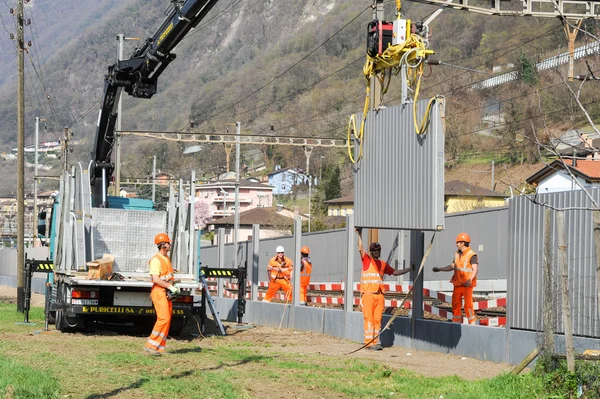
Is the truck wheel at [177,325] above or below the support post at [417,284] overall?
below

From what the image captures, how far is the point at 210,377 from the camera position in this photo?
11391mm

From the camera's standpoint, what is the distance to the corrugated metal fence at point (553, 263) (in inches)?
455

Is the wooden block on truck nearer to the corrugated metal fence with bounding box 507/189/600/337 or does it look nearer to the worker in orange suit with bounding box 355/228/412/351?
the worker in orange suit with bounding box 355/228/412/351

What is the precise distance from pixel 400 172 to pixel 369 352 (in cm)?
292

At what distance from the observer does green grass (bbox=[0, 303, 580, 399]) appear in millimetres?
10188

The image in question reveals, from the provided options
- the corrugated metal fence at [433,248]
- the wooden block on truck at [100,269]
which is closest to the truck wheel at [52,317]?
the wooden block on truck at [100,269]

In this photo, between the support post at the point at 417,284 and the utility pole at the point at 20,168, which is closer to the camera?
the support post at the point at 417,284

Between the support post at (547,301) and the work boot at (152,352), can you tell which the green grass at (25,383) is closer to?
the work boot at (152,352)

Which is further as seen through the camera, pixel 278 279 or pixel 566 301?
pixel 278 279

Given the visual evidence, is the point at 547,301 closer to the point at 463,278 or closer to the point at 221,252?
the point at 463,278

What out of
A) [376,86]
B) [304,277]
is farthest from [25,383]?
[304,277]

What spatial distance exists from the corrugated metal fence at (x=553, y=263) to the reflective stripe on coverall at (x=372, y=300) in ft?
9.46

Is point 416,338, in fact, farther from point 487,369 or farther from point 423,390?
point 423,390

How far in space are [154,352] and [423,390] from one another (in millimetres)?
4532
